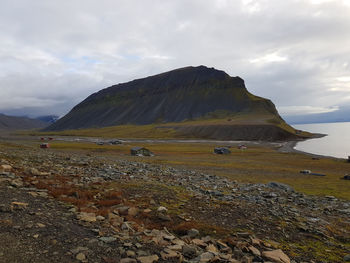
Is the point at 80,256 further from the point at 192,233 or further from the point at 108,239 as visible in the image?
the point at 192,233

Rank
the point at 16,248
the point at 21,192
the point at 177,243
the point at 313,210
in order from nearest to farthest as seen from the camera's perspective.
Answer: the point at 16,248, the point at 177,243, the point at 21,192, the point at 313,210

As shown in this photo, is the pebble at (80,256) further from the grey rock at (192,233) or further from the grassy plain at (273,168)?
the grassy plain at (273,168)

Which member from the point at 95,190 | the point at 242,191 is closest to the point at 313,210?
the point at 242,191

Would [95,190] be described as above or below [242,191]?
above

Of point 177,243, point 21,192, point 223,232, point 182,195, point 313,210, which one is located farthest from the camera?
point 313,210

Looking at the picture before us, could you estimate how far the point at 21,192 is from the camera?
1196 cm

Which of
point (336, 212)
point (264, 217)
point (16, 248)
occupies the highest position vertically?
point (16, 248)

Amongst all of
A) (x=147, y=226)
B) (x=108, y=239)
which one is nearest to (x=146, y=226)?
(x=147, y=226)

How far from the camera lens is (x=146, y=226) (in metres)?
10.6

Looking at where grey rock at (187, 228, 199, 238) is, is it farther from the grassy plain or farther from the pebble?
the grassy plain

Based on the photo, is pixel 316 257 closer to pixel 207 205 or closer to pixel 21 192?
pixel 207 205

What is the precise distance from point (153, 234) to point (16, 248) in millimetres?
4824

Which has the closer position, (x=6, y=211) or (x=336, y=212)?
(x=6, y=211)

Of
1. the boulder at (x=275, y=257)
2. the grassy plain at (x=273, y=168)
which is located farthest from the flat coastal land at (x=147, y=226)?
the grassy plain at (x=273, y=168)
